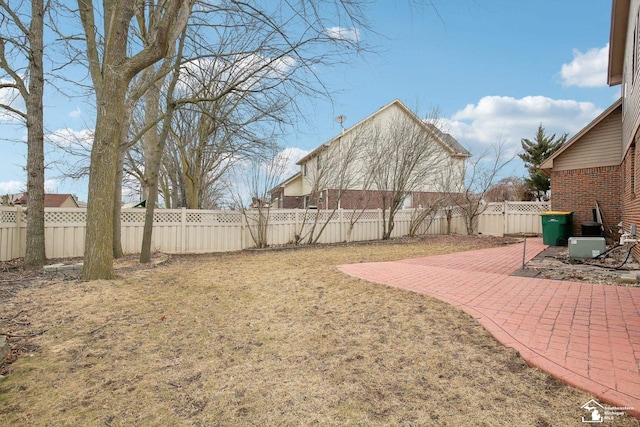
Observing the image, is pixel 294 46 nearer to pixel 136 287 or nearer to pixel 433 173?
pixel 136 287

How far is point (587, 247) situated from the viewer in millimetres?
7453

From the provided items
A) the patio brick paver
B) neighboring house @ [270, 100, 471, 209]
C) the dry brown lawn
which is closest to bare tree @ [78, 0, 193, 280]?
the dry brown lawn

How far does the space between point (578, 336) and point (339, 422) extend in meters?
2.50

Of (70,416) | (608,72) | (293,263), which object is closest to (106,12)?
(293,263)

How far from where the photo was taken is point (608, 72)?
12289mm

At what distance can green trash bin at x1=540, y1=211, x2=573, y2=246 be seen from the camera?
1080 centimetres

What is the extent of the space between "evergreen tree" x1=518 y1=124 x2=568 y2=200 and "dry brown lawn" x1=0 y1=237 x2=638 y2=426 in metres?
26.4

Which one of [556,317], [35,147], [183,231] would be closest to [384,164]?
[183,231]

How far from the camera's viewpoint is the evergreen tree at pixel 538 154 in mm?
25828

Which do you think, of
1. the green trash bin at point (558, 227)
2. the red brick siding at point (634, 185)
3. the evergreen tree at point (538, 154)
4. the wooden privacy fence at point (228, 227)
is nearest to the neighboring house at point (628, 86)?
the red brick siding at point (634, 185)

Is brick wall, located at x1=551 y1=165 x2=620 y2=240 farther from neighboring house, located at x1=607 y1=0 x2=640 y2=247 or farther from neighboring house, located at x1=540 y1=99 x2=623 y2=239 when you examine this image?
neighboring house, located at x1=607 y1=0 x2=640 y2=247

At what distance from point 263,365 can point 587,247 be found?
7.93m
